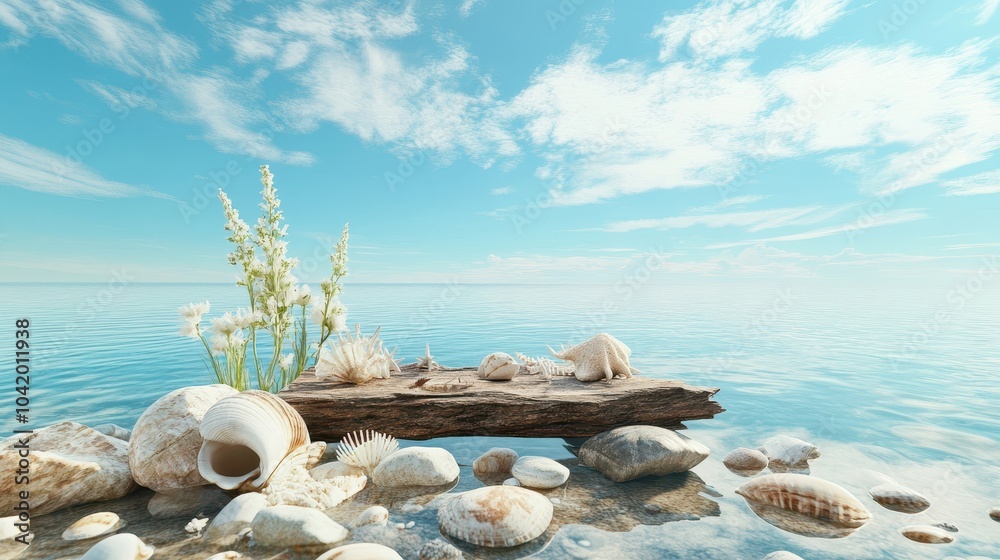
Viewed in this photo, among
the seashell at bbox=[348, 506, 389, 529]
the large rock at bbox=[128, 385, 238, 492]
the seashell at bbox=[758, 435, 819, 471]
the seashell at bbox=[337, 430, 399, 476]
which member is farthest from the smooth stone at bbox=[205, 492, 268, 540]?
the seashell at bbox=[758, 435, 819, 471]

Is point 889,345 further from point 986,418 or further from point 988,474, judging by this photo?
point 988,474

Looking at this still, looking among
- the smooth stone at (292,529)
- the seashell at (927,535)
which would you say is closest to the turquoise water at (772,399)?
the seashell at (927,535)

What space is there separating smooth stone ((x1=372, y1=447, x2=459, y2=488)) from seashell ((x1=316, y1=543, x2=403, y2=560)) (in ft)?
4.80

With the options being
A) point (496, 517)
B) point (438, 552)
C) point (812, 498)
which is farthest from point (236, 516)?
point (812, 498)

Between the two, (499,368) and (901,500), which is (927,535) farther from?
(499,368)

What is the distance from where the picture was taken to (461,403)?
516 cm

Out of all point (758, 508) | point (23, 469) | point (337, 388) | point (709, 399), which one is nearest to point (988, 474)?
point (709, 399)

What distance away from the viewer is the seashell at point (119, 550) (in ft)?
9.09

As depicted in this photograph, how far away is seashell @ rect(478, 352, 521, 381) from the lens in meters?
6.15

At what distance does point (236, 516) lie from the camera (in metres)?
3.40

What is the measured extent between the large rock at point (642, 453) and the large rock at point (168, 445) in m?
4.30

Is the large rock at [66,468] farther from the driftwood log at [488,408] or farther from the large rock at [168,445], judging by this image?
the driftwood log at [488,408]

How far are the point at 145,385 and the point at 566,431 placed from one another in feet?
31.6

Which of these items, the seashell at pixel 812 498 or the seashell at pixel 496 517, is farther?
the seashell at pixel 812 498
